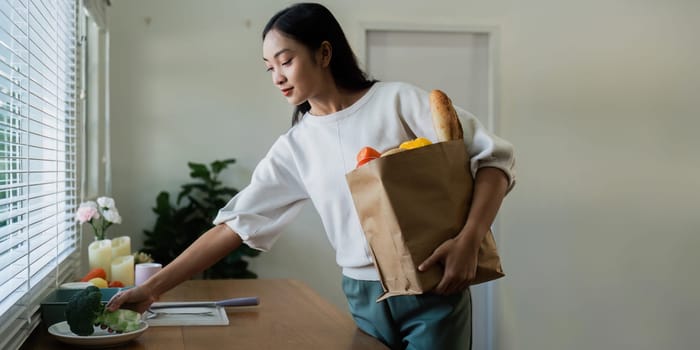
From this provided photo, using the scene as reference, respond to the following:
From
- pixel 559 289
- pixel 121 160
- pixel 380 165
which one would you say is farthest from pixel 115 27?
pixel 380 165

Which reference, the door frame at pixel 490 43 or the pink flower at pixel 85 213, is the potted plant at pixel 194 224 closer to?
the door frame at pixel 490 43

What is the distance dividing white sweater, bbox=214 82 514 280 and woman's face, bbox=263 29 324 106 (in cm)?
8

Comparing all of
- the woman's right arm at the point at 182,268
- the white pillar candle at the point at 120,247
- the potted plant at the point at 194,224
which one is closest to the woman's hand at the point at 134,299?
the woman's right arm at the point at 182,268

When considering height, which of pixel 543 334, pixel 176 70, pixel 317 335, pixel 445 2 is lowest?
pixel 543 334

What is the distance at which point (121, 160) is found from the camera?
3.69m

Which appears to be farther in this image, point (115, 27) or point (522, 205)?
point (522, 205)

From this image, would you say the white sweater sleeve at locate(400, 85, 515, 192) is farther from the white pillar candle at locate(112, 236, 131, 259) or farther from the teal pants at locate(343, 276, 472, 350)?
the white pillar candle at locate(112, 236, 131, 259)

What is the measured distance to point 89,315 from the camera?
1.30m

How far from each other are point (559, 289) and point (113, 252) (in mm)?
2601

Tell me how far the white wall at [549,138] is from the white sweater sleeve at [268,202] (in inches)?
88.0

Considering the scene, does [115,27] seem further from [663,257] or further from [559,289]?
[663,257]

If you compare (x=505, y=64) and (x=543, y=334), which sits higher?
(x=505, y=64)

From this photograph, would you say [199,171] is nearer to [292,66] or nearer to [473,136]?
[292,66]

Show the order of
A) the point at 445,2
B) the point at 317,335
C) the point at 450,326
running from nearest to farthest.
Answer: the point at 450,326 → the point at 317,335 → the point at 445,2
